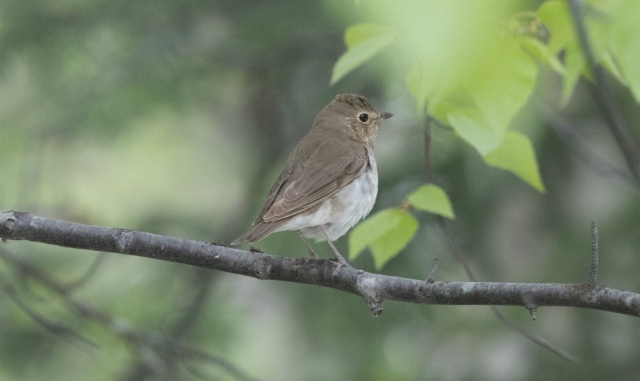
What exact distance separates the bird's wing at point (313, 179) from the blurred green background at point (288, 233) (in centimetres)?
95

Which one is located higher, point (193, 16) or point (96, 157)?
point (193, 16)

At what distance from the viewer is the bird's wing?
3.99 m

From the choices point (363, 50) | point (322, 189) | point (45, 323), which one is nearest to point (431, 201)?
point (363, 50)

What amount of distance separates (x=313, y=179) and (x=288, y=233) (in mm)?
1549

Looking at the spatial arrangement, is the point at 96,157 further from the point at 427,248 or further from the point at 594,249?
the point at 594,249

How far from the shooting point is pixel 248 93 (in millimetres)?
8648

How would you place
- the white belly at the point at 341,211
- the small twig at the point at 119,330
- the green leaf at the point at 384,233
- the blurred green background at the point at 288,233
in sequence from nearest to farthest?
the green leaf at the point at 384,233, the white belly at the point at 341,211, the small twig at the point at 119,330, the blurred green background at the point at 288,233

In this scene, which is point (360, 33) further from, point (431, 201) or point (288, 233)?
point (288, 233)

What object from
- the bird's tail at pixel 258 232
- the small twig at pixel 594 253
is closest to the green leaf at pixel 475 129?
the small twig at pixel 594 253

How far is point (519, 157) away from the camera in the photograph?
2.95 meters

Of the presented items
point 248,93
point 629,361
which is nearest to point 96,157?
point 248,93

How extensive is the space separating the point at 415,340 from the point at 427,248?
984mm

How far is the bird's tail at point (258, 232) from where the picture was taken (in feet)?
12.3

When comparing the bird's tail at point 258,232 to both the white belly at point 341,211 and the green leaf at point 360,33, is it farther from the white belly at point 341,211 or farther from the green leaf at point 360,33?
the green leaf at point 360,33
